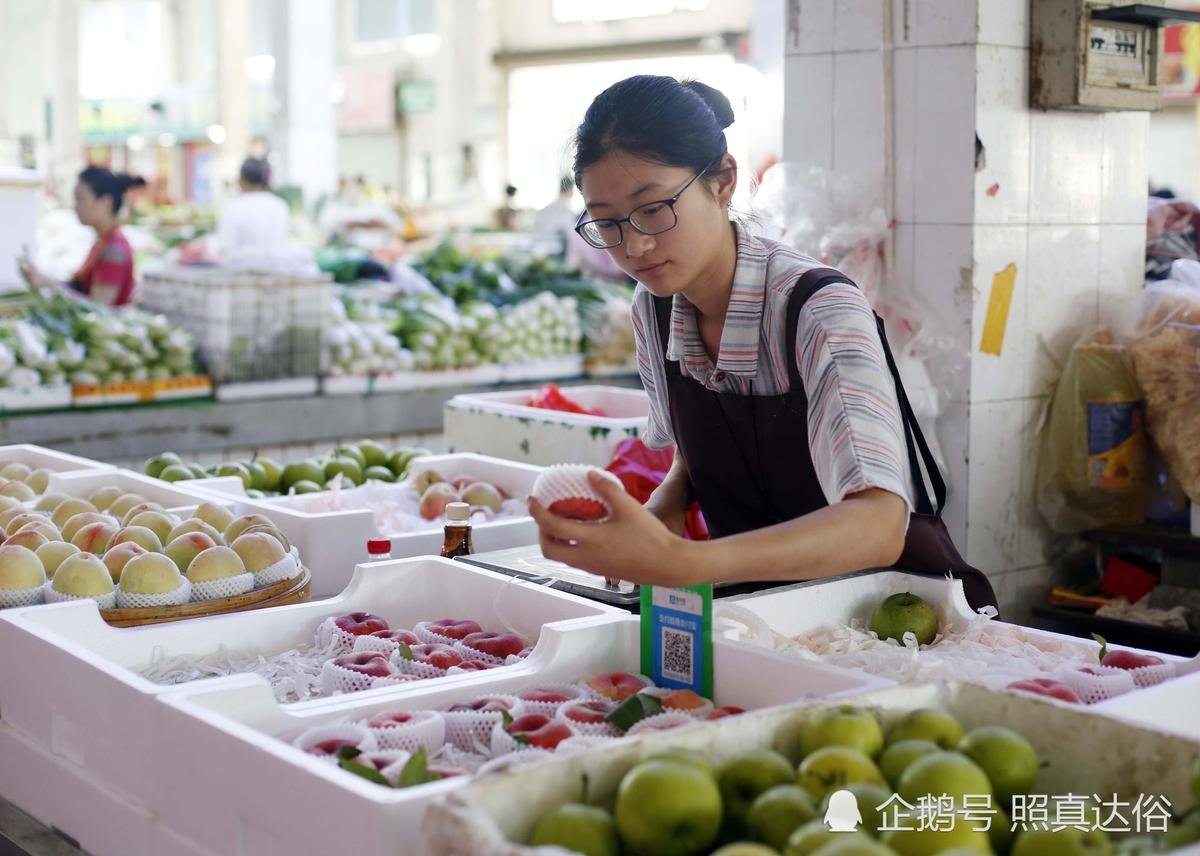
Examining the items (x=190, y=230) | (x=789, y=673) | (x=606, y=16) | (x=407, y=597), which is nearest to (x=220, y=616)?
(x=407, y=597)

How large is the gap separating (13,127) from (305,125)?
403 inches

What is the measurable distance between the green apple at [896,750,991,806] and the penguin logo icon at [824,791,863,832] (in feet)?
0.22

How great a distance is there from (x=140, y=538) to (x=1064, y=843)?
2.07 m

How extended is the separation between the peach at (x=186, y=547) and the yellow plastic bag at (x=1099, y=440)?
2476mm

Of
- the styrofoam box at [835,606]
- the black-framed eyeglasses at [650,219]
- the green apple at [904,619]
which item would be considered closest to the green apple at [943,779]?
the styrofoam box at [835,606]

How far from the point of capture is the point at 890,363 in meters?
2.40

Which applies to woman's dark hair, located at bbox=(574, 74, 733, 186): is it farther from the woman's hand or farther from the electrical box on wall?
the electrical box on wall

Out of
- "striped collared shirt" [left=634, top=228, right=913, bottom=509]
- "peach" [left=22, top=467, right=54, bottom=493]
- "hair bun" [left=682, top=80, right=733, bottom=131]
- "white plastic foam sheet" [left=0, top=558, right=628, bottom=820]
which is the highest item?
"hair bun" [left=682, top=80, right=733, bottom=131]

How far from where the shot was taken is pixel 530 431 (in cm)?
482

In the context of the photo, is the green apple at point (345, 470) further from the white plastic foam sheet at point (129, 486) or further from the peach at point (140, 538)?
the peach at point (140, 538)

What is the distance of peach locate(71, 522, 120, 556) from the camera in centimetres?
295

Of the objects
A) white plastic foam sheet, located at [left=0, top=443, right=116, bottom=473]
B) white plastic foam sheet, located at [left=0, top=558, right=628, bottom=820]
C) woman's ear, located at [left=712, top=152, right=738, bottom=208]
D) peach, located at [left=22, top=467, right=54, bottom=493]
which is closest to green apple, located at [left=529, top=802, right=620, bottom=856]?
white plastic foam sheet, located at [left=0, top=558, right=628, bottom=820]

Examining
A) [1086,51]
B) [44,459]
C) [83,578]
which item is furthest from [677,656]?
[44,459]

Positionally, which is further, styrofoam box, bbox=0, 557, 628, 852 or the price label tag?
the price label tag
